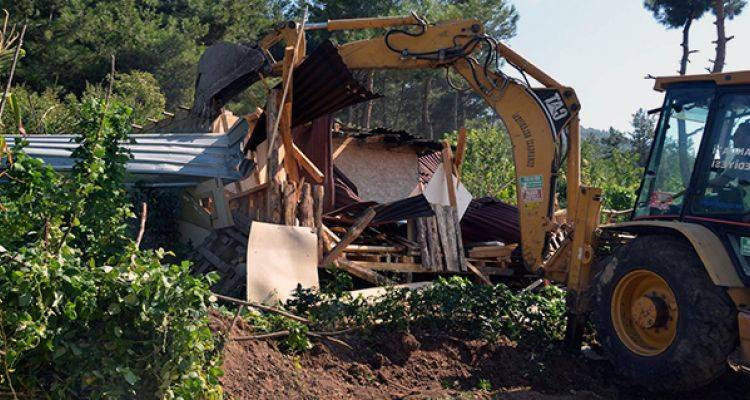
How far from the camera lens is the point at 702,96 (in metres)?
7.43

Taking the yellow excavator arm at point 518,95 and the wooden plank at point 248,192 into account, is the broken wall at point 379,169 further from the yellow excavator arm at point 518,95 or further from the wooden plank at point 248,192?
the yellow excavator arm at point 518,95

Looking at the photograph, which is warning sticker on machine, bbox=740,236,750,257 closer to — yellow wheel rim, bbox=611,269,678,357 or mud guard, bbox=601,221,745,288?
mud guard, bbox=601,221,745,288

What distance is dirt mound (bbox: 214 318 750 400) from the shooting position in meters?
6.46

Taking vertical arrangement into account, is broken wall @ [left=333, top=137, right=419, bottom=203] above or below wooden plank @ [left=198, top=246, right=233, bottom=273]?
above

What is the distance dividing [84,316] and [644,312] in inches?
184

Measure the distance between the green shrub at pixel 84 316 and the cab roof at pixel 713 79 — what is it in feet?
15.2

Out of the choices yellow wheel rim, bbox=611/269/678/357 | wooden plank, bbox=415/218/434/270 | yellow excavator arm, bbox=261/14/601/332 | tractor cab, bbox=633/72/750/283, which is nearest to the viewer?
tractor cab, bbox=633/72/750/283

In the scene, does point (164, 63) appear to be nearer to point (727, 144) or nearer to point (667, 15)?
point (667, 15)

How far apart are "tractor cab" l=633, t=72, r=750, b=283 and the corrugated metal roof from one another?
5.53 metres

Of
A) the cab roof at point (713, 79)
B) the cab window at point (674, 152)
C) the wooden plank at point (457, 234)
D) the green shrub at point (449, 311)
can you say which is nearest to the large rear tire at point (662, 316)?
the cab window at point (674, 152)

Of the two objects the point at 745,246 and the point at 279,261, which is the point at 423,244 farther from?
the point at 745,246

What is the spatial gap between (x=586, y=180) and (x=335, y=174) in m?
11.1

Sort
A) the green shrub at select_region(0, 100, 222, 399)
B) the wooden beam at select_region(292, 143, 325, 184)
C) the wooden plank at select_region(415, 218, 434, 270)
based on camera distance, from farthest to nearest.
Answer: the wooden plank at select_region(415, 218, 434, 270), the wooden beam at select_region(292, 143, 325, 184), the green shrub at select_region(0, 100, 222, 399)

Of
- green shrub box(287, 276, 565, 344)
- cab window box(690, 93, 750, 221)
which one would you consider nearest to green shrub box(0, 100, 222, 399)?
green shrub box(287, 276, 565, 344)
